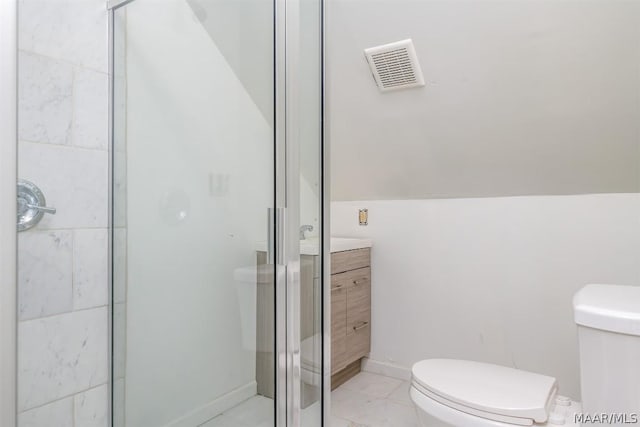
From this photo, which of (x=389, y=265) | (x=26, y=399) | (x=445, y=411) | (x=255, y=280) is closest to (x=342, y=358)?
(x=389, y=265)

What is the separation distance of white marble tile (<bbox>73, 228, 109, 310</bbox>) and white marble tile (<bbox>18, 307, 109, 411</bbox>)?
0.11 ft

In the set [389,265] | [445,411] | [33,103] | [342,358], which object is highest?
[33,103]

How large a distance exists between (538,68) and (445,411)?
1406 millimetres

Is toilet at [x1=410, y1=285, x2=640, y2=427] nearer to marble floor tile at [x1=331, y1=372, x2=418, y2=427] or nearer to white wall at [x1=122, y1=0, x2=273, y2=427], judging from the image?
marble floor tile at [x1=331, y1=372, x2=418, y2=427]

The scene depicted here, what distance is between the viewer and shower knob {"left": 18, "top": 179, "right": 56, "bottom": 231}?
1.02m

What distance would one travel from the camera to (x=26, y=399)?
1.05m

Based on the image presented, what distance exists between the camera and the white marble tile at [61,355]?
105 centimetres

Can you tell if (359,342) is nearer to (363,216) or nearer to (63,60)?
(363,216)

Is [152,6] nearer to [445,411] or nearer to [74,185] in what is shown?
[74,185]

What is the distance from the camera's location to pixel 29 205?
104 centimetres

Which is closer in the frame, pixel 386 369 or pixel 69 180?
pixel 69 180

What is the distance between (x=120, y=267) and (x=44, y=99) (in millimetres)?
528

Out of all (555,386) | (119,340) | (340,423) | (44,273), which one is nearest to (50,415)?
(119,340)

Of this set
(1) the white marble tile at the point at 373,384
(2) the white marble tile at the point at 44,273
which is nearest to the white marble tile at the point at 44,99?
(2) the white marble tile at the point at 44,273
